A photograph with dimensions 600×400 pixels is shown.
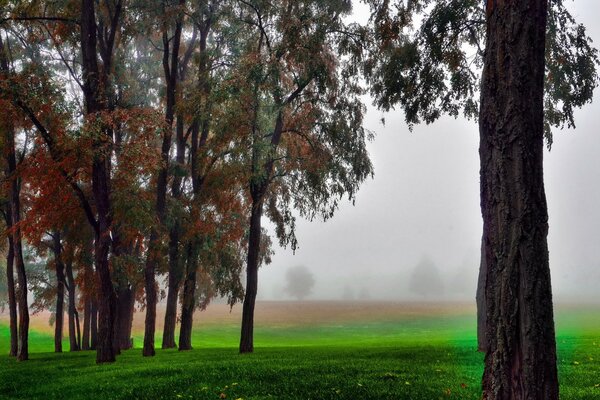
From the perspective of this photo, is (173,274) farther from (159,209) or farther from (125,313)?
(125,313)

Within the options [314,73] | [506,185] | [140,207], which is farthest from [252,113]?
[506,185]

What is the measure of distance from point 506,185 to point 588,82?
11.3 m

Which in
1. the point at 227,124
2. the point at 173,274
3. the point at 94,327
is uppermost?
the point at 227,124

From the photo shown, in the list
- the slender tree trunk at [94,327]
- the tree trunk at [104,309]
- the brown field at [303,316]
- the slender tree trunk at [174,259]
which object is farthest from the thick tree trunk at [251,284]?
the brown field at [303,316]

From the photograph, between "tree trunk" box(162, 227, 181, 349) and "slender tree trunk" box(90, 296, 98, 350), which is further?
"slender tree trunk" box(90, 296, 98, 350)

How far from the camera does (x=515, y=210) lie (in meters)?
4.82

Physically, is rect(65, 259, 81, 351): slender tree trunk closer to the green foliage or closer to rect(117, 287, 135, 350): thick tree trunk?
rect(117, 287, 135, 350): thick tree trunk

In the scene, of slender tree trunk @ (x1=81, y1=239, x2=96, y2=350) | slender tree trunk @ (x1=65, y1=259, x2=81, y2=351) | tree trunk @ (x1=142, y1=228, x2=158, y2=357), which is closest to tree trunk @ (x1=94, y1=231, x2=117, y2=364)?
tree trunk @ (x1=142, y1=228, x2=158, y2=357)

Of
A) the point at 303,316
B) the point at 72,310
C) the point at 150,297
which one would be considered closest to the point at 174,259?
the point at 150,297

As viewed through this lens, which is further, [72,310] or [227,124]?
[72,310]

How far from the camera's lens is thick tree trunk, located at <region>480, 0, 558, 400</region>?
4.63 m

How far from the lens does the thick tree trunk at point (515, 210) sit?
4.63 metres

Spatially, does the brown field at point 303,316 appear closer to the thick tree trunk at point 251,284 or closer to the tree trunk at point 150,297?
the tree trunk at point 150,297

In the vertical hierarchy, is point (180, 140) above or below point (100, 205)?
above
